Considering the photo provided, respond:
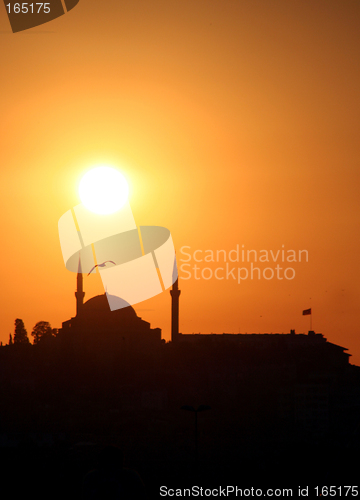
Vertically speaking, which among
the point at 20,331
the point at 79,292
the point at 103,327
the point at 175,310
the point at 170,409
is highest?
the point at 20,331

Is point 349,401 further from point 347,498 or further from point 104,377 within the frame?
point 347,498

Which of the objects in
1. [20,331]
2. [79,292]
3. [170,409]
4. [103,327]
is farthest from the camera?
[20,331]

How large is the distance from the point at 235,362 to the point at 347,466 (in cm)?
1954

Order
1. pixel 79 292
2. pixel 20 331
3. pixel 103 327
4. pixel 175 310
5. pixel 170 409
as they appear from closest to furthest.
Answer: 1. pixel 170 409
2. pixel 175 310
3. pixel 79 292
4. pixel 103 327
5. pixel 20 331

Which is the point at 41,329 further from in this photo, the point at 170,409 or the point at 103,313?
the point at 170,409

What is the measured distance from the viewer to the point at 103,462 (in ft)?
16.6

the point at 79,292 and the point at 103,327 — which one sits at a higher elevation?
the point at 79,292

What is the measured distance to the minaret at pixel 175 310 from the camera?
51.9 metres

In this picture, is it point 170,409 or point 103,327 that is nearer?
point 170,409

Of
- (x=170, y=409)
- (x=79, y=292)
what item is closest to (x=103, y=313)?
(x=79, y=292)

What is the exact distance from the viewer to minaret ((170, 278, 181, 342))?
5191 cm

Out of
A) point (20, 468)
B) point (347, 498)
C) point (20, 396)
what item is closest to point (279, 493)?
point (347, 498)

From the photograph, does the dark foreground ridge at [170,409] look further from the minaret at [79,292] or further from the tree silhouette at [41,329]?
the tree silhouette at [41,329]

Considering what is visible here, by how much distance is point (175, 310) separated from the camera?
2074 inches
